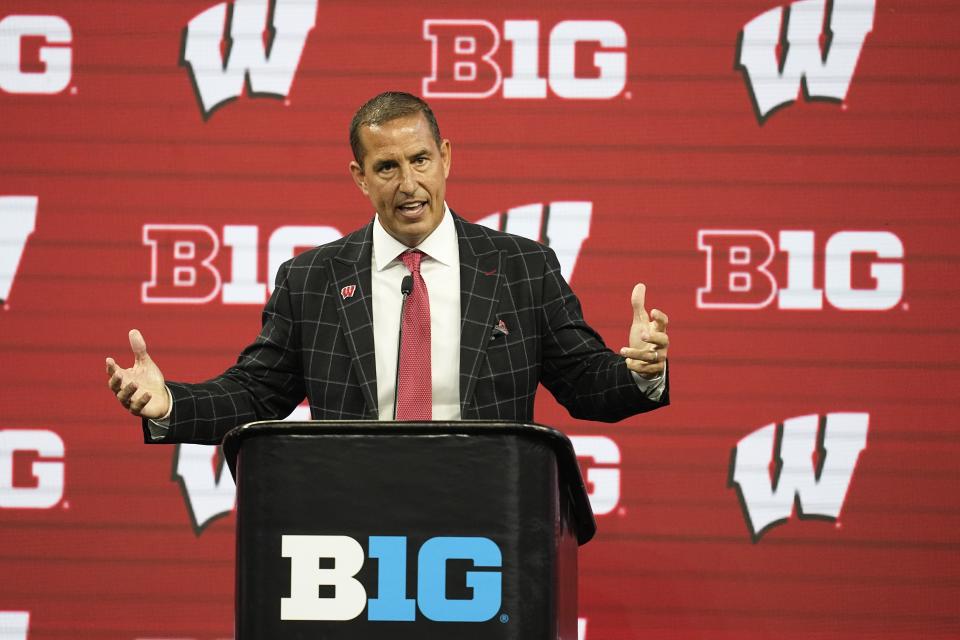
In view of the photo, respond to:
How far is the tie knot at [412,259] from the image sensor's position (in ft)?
7.49

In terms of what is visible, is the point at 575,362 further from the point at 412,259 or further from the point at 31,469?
the point at 31,469

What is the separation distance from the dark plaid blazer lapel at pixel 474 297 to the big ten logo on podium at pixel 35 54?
174 cm

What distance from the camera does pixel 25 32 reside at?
3.52 metres

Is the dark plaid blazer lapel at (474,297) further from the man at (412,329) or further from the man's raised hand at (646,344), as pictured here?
the man's raised hand at (646,344)

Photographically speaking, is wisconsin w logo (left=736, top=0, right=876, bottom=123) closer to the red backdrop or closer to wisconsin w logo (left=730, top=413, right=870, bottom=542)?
the red backdrop

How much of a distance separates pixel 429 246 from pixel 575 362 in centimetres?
37

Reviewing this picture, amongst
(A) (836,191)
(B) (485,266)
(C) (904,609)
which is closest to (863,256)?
(A) (836,191)

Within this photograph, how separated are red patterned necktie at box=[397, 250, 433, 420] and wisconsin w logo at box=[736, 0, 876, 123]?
5.66 ft

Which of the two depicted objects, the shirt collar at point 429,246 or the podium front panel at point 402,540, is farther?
the shirt collar at point 429,246

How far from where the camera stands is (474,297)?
2225 millimetres

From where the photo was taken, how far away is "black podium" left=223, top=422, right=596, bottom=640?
1571 mm

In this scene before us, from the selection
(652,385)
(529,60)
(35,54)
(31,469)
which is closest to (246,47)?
(35,54)

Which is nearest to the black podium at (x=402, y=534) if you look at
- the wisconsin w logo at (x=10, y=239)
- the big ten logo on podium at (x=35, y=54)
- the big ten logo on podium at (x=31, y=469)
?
the big ten logo on podium at (x=31, y=469)

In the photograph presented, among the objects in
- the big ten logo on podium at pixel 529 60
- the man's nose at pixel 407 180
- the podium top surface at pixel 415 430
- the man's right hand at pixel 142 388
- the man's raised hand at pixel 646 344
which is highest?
the big ten logo on podium at pixel 529 60
